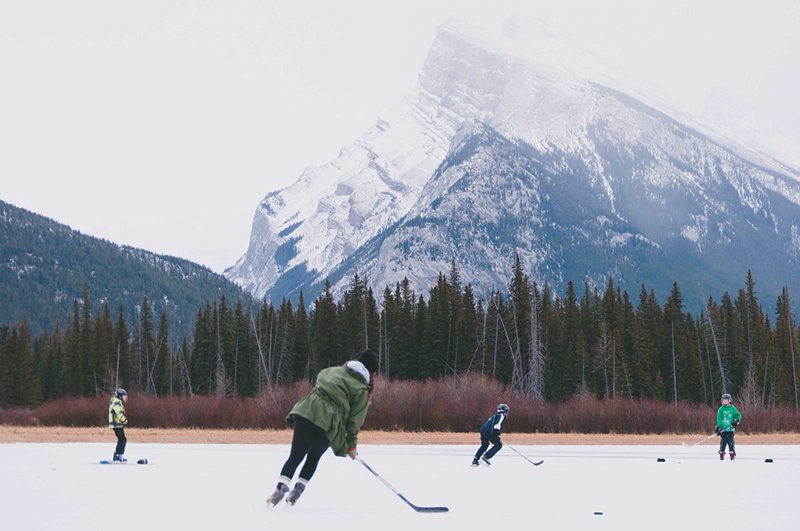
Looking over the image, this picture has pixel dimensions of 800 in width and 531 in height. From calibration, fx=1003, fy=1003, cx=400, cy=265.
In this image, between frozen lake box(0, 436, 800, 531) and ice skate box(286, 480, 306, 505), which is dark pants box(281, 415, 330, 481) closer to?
ice skate box(286, 480, 306, 505)

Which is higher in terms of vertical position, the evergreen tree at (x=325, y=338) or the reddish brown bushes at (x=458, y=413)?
the evergreen tree at (x=325, y=338)

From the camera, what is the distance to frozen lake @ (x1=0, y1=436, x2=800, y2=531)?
1178 cm

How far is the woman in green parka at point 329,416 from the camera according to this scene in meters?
12.7

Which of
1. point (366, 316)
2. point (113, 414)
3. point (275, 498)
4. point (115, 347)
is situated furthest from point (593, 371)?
point (275, 498)

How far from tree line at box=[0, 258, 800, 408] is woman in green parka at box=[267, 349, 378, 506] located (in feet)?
244

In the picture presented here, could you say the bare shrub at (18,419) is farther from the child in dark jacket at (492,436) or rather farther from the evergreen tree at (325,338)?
the child in dark jacket at (492,436)

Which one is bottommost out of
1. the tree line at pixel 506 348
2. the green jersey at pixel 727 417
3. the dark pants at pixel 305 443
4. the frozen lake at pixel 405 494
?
the frozen lake at pixel 405 494

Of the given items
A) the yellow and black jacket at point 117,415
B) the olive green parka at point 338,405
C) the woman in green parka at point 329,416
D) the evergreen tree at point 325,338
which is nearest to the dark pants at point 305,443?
the woman in green parka at point 329,416

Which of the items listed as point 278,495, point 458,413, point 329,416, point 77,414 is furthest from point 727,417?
→ point 77,414

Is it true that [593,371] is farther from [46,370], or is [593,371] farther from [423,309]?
[46,370]

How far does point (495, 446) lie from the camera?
80.2 ft

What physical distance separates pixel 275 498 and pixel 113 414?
12412 mm

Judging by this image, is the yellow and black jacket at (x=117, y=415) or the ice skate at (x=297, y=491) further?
the yellow and black jacket at (x=117, y=415)

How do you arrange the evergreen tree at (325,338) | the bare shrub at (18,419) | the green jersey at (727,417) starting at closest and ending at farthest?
the green jersey at (727,417)
the bare shrub at (18,419)
the evergreen tree at (325,338)
